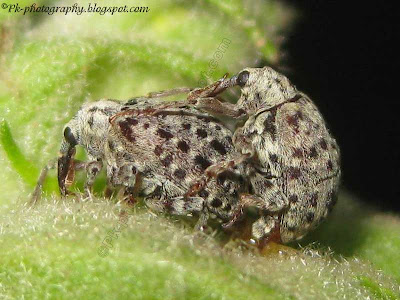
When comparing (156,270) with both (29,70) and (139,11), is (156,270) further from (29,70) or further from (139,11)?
(139,11)

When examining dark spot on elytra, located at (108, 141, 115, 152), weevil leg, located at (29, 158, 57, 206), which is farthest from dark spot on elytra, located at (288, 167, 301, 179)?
weevil leg, located at (29, 158, 57, 206)

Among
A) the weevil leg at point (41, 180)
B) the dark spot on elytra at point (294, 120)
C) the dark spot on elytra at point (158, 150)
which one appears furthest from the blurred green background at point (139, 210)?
the dark spot on elytra at point (294, 120)

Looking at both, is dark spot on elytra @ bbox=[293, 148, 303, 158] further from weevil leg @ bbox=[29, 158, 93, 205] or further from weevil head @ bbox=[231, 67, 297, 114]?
weevil leg @ bbox=[29, 158, 93, 205]

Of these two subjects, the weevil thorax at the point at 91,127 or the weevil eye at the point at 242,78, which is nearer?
the weevil thorax at the point at 91,127

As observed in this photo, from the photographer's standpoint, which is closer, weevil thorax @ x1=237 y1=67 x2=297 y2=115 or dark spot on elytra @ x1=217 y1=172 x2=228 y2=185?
dark spot on elytra @ x1=217 y1=172 x2=228 y2=185

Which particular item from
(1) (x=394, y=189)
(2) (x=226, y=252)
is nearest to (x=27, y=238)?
(2) (x=226, y=252)

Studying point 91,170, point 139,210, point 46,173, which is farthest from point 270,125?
point 46,173

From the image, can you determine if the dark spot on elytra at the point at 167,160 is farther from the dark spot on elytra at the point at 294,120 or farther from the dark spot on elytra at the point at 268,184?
the dark spot on elytra at the point at 294,120
